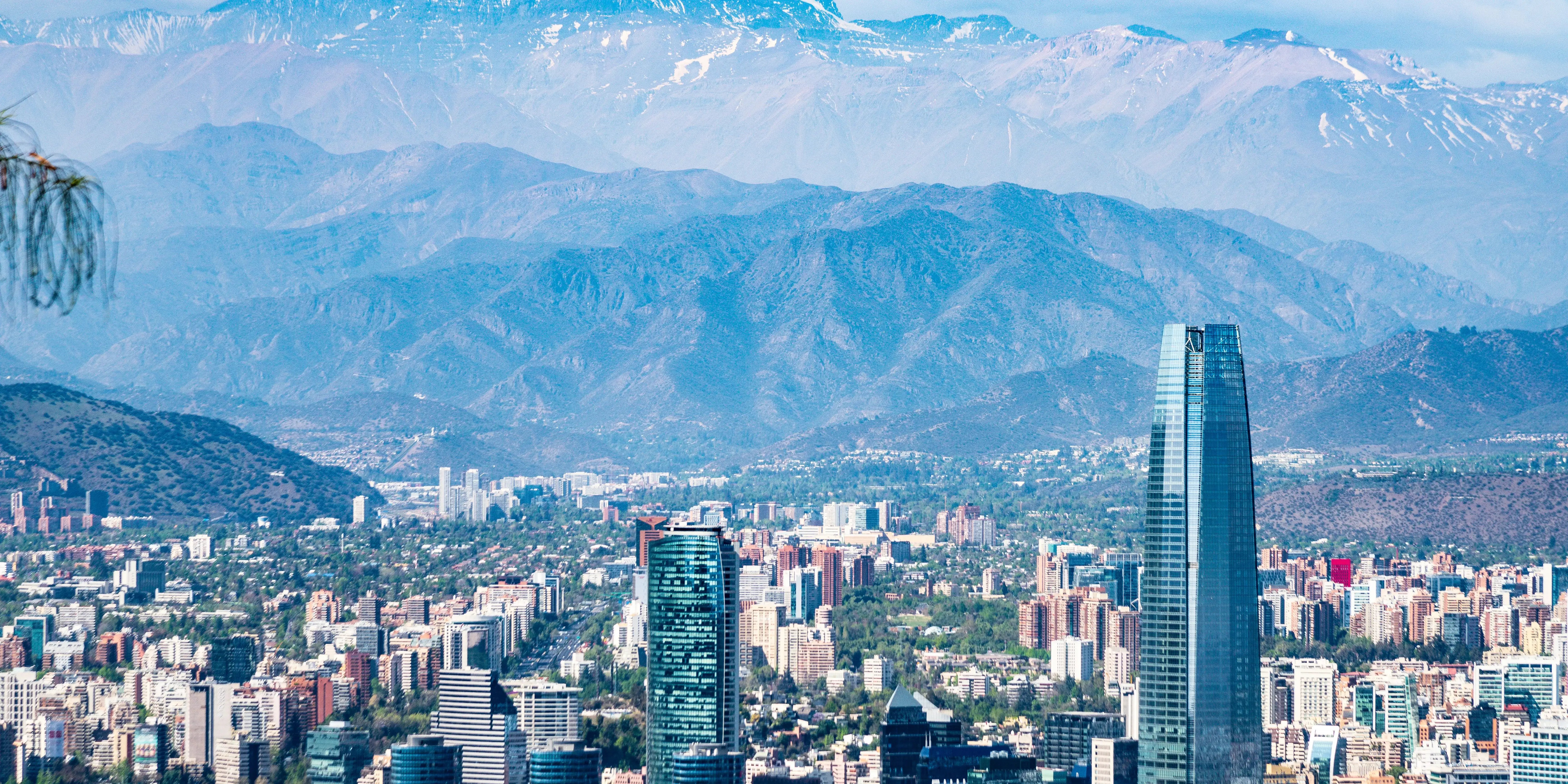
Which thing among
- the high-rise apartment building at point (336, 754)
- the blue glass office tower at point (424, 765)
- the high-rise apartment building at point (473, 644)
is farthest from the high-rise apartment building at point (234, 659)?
the blue glass office tower at point (424, 765)

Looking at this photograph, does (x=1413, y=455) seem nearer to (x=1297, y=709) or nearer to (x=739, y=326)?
(x=739, y=326)

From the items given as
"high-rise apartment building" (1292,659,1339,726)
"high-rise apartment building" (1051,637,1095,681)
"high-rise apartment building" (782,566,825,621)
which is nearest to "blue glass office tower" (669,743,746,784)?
"high-rise apartment building" (1292,659,1339,726)

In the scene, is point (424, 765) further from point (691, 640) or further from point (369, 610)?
point (369, 610)

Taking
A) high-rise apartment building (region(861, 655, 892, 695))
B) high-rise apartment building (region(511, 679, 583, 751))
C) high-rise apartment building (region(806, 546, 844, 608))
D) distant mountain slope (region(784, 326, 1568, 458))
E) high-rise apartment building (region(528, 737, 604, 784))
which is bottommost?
high-rise apartment building (region(528, 737, 604, 784))

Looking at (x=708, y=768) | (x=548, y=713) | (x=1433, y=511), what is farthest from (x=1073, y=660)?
(x=1433, y=511)

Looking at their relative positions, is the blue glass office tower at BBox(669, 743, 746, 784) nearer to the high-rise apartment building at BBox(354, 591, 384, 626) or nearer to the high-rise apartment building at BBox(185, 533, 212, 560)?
the high-rise apartment building at BBox(354, 591, 384, 626)

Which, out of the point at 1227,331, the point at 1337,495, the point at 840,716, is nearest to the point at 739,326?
the point at 1337,495
